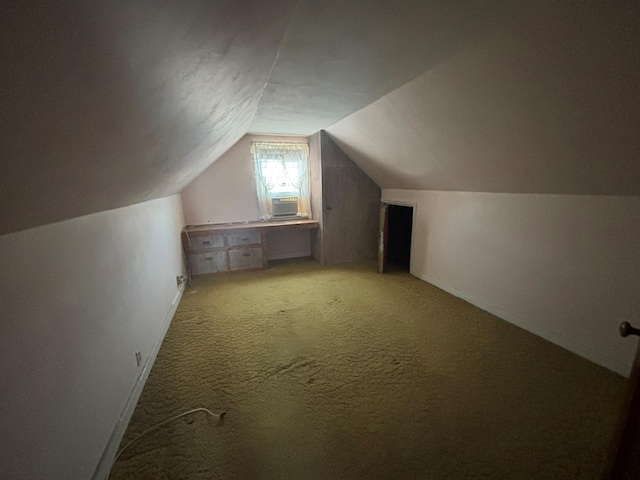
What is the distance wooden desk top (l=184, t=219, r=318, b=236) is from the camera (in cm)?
397

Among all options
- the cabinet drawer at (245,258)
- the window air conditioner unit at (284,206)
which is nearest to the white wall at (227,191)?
the window air conditioner unit at (284,206)

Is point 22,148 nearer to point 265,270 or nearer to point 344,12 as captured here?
point 344,12

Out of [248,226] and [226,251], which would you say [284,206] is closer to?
[248,226]

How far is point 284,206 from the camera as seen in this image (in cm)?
468

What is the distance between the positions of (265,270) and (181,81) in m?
3.62

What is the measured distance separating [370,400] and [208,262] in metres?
3.39

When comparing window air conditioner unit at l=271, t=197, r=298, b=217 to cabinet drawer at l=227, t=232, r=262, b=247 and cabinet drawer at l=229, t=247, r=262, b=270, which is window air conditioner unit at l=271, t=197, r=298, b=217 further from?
cabinet drawer at l=229, t=247, r=262, b=270

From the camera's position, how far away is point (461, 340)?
7.63 ft

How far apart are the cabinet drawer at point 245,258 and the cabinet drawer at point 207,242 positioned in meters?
0.24

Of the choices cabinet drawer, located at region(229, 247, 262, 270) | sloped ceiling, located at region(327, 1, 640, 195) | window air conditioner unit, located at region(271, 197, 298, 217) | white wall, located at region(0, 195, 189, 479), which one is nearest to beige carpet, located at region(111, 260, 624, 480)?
white wall, located at region(0, 195, 189, 479)

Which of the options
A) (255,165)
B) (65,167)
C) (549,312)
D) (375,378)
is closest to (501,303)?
(549,312)

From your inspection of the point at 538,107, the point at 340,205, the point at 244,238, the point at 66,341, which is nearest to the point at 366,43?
the point at 538,107

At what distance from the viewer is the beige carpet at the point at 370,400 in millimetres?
1312

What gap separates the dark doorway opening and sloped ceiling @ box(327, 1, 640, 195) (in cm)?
197
